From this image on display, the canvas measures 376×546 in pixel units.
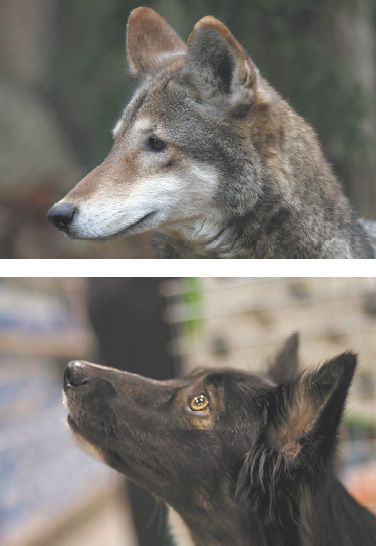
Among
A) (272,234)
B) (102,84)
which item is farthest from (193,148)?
(102,84)

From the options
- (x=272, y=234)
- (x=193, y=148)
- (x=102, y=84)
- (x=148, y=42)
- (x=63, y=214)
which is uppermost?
(x=102, y=84)

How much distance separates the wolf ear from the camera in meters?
3.26

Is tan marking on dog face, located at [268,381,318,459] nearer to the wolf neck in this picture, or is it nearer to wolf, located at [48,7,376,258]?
wolf, located at [48,7,376,258]

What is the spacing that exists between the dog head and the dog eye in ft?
4.71

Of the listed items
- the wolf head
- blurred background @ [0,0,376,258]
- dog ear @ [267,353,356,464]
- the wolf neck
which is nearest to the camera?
dog ear @ [267,353,356,464]

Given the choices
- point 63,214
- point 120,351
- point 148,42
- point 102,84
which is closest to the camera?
point 120,351

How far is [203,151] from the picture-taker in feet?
11.0

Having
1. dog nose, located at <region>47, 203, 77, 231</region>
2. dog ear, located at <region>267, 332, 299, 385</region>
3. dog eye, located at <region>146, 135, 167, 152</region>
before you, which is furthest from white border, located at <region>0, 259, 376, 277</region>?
dog eye, located at <region>146, 135, 167, 152</region>

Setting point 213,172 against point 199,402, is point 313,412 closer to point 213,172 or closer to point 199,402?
point 199,402

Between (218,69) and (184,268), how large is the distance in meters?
1.48

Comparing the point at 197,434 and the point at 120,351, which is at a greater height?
the point at 120,351

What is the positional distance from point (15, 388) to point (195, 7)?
6.01 meters

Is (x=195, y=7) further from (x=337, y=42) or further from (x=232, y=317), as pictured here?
(x=232, y=317)

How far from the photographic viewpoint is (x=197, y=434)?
2.04 m
